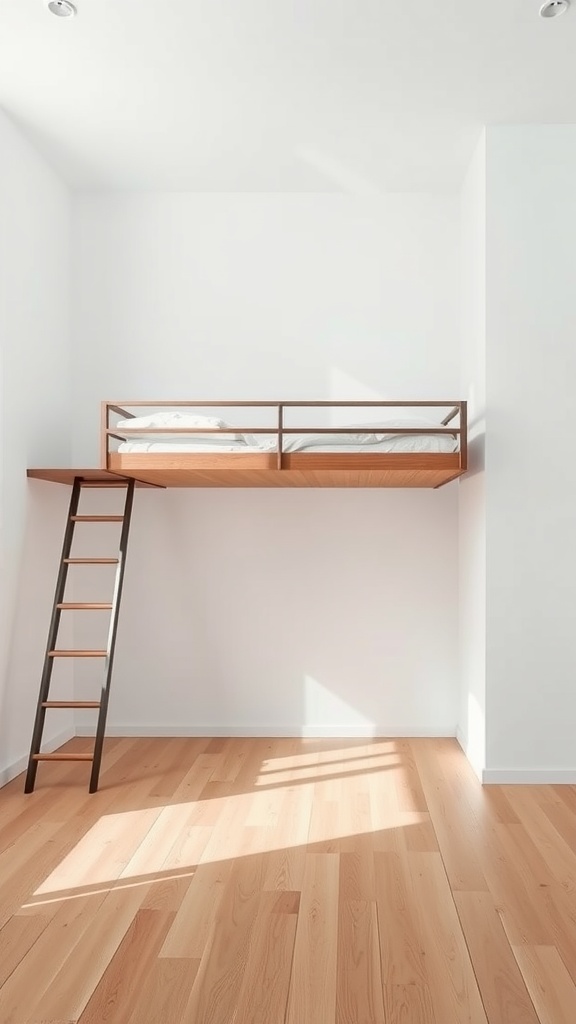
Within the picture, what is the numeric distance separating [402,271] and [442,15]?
186 cm

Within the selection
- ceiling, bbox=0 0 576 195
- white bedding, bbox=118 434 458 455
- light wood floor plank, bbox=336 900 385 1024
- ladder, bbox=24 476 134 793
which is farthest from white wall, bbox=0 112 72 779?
light wood floor plank, bbox=336 900 385 1024

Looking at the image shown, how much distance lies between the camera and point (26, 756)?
14.7ft

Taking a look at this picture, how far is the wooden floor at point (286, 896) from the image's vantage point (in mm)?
2268

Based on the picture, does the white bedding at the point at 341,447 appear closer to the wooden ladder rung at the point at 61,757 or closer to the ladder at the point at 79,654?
the ladder at the point at 79,654

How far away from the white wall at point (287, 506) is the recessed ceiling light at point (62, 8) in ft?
6.11

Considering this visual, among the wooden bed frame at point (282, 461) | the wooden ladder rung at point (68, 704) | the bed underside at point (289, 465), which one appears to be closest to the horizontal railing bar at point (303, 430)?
the wooden bed frame at point (282, 461)

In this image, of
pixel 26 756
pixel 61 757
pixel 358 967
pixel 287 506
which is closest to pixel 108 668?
pixel 61 757

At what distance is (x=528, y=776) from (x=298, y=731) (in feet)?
4.60

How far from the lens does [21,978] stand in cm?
235

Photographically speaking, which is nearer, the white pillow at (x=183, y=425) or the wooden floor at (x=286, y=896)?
the wooden floor at (x=286, y=896)

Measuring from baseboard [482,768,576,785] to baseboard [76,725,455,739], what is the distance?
0.88m

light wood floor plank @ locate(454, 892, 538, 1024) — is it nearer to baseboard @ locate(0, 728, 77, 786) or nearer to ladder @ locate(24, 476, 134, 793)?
ladder @ locate(24, 476, 134, 793)

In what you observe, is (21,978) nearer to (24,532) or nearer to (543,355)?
(24,532)

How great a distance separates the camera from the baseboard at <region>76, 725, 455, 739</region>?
16.6 ft
